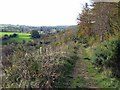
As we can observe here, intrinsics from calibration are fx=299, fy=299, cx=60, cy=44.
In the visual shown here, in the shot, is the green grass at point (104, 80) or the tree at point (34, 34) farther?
the tree at point (34, 34)

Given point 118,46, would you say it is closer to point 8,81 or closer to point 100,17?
point 8,81

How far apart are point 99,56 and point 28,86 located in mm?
5277

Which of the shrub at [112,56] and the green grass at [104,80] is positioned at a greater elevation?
the shrub at [112,56]

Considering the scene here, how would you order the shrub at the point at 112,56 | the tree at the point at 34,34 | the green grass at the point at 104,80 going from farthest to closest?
1. the tree at the point at 34,34
2. the shrub at the point at 112,56
3. the green grass at the point at 104,80

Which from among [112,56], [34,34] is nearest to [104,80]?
[112,56]

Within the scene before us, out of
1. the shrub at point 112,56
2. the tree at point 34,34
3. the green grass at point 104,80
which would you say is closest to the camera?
the green grass at point 104,80

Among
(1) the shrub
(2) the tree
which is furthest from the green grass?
(2) the tree

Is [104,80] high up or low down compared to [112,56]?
down

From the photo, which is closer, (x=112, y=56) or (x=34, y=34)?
(x=112, y=56)

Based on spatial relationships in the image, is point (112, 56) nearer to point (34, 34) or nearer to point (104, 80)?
point (104, 80)

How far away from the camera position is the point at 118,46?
10.7 m

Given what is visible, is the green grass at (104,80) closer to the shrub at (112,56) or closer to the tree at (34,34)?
the shrub at (112,56)

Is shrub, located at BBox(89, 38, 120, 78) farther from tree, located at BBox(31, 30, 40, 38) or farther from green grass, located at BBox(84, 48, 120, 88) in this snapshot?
tree, located at BBox(31, 30, 40, 38)

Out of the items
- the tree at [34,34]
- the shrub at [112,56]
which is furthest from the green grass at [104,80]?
the tree at [34,34]
